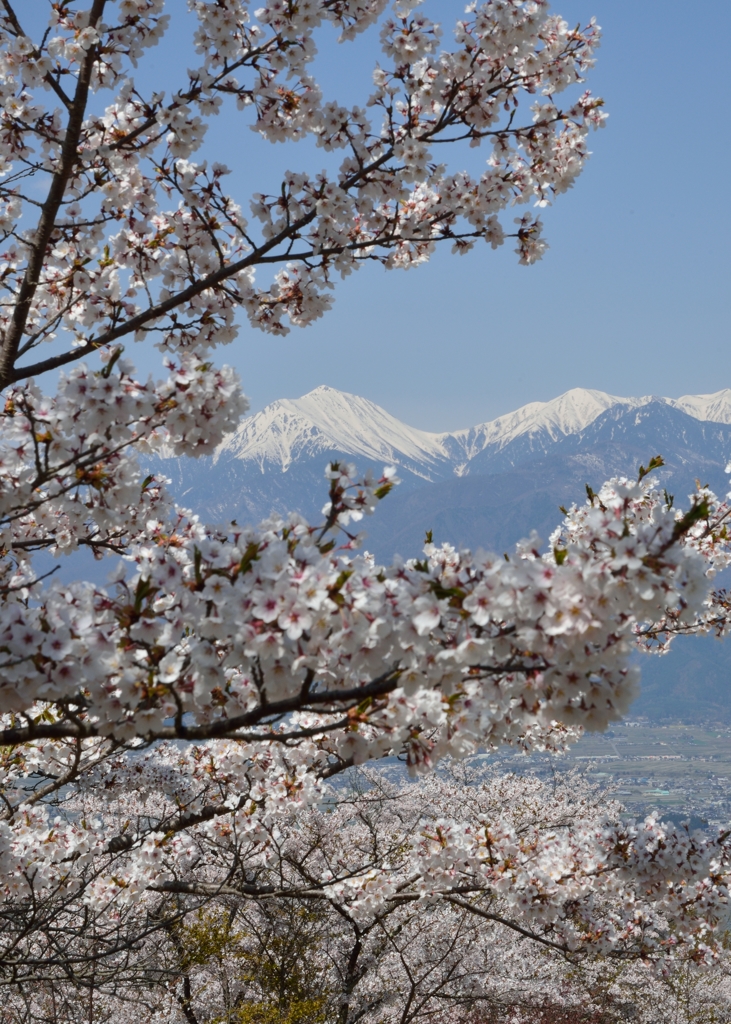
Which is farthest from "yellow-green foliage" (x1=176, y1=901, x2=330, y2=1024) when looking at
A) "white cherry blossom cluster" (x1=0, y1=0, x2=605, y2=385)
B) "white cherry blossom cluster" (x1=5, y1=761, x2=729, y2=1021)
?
"white cherry blossom cluster" (x1=0, y1=0, x2=605, y2=385)

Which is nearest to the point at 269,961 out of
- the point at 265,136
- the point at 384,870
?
the point at 384,870

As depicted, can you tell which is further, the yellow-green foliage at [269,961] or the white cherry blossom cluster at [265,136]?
the yellow-green foliage at [269,961]

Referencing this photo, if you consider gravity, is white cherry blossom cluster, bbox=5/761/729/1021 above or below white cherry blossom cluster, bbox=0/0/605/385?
below

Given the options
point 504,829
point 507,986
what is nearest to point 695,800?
point 507,986

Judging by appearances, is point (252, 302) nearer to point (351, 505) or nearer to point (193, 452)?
point (193, 452)

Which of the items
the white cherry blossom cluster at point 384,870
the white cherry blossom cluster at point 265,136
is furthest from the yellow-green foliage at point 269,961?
the white cherry blossom cluster at point 265,136

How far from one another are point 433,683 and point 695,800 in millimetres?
110111

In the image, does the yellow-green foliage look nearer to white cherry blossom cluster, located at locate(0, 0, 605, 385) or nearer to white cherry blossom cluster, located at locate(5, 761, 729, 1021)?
white cherry blossom cluster, located at locate(5, 761, 729, 1021)

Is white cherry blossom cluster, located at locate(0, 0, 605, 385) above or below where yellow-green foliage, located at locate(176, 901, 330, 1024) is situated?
above

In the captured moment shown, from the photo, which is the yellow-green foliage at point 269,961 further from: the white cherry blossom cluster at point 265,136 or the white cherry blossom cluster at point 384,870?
the white cherry blossom cluster at point 265,136

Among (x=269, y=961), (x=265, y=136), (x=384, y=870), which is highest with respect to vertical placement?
(x=265, y=136)

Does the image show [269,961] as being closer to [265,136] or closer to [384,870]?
[384,870]

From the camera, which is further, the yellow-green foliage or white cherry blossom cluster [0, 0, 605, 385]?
the yellow-green foliage

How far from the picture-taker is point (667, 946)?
6094 mm
